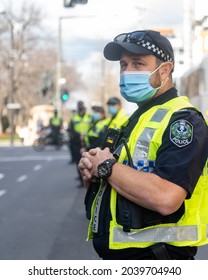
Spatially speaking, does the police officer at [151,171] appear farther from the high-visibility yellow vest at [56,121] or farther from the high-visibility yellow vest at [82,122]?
the high-visibility yellow vest at [56,121]

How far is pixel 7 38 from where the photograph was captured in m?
51.8

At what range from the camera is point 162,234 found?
7.82 feet

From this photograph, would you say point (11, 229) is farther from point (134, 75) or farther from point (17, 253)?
point (134, 75)

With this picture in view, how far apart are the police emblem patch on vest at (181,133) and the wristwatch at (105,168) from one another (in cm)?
25

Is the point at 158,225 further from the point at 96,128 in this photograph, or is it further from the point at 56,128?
the point at 56,128

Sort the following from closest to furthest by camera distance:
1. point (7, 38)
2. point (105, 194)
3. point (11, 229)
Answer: point (105, 194) < point (11, 229) < point (7, 38)

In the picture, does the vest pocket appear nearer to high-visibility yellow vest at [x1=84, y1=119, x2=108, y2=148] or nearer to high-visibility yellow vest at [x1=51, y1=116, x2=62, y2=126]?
high-visibility yellow vest at [x1=84, y1=119, x2=108, y2=148]

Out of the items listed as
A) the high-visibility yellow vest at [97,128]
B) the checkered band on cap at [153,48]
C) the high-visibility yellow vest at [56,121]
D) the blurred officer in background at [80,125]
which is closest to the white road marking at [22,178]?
the blurred officer in background at [80,125]

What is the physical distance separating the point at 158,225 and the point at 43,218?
635 centimetres

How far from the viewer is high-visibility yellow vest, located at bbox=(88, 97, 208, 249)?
2381 millimetres

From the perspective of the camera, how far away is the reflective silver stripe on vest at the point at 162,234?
2381mm
